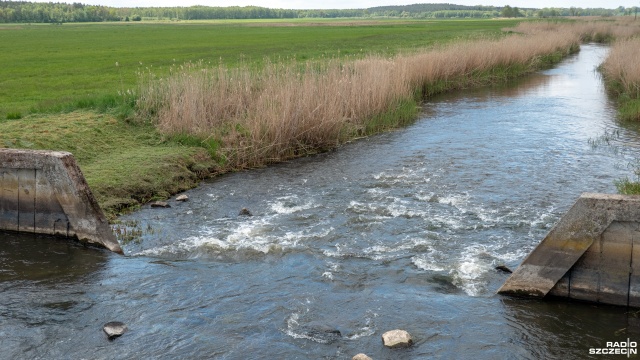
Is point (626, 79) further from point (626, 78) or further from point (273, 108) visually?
point (273, 108)

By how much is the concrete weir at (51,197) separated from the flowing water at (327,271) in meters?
0.27

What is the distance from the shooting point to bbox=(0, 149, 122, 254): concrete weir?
9898 millimetres

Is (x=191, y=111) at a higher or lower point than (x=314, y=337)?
higher

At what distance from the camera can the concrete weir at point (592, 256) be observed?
743cm

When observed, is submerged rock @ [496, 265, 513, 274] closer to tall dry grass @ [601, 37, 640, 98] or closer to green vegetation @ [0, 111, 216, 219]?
green vegetation @ [0, 111, 216, 219]

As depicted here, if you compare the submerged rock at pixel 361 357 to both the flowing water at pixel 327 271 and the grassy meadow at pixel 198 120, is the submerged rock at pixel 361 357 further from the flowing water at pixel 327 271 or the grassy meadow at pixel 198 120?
the grassy meadow at pixel 198 120

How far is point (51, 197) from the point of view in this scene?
1010 cm

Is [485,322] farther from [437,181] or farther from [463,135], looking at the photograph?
[463,135]

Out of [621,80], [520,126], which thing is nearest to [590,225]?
[520,126]

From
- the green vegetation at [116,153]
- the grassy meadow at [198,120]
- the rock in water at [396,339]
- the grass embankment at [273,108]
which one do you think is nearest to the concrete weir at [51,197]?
the green vegetation at [116,153]

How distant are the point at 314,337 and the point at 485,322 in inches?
77.8

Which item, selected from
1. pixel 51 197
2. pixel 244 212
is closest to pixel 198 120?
pixel 244 212

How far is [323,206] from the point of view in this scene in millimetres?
11938

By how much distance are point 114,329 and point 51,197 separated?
3564 mm
